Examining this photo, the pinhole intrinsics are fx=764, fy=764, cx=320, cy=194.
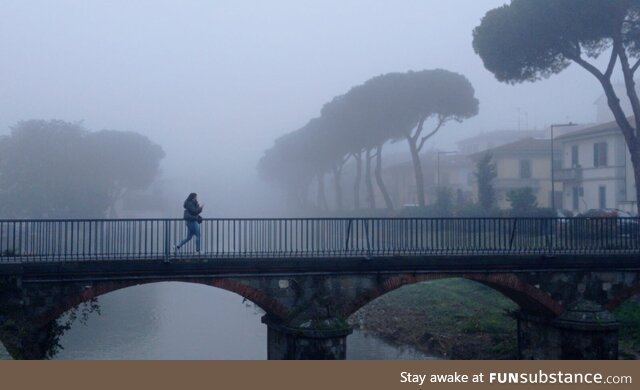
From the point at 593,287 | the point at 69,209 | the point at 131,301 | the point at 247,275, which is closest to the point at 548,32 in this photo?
the point at 593,287

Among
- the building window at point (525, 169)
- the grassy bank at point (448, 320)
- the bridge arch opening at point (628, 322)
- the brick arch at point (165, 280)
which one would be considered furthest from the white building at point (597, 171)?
the brick arch at point (165, 280)

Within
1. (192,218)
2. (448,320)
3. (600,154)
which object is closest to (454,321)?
(448,320)

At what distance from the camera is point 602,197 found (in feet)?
143

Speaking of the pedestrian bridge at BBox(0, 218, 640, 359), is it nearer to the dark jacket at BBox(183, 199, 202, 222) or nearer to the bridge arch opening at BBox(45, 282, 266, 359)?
the dark jacket at BBox(183, 199, 202, 222)

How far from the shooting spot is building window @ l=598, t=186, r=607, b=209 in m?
43.2

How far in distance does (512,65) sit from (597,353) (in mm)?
15242

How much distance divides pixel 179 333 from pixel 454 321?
925cm

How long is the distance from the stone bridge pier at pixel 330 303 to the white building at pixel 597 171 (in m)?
22.4

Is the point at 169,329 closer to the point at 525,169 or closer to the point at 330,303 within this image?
the point at 330,303

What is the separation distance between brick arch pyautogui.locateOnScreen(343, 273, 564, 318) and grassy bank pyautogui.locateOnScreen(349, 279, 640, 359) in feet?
7.94

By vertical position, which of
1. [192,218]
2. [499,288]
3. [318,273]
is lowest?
[499,288]

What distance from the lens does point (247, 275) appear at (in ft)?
51.1

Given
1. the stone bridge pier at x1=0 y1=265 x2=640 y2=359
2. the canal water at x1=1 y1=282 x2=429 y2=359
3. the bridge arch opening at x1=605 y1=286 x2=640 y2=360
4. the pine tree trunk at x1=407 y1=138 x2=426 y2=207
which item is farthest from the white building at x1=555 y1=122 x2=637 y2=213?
the stone bridge pier at x1=0 y1=265 x2=640 y2=359
